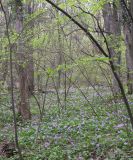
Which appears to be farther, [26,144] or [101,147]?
[26,144]

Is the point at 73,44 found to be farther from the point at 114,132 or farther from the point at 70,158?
the point at 70,158

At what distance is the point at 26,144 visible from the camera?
25.5ft

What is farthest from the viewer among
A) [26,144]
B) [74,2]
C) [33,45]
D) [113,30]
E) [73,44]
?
[73,44]

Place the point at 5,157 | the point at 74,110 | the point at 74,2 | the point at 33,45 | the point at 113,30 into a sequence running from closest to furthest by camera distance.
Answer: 1. the point at 74,2
2. the point at 5,157
3. the point at 33,45
4. the point at 74,110
5. the point at 113,30

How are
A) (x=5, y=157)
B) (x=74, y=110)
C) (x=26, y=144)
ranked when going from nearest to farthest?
(x=5, y=157)
(x=26, y=144)
(x=74, y=110)

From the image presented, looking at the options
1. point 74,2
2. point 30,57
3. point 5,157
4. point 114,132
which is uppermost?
point 74,2

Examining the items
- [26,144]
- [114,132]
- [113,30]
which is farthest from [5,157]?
[113,30]

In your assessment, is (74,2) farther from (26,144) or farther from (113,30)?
(113,30)

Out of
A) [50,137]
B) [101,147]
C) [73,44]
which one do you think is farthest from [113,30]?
[101,147]

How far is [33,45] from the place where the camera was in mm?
11602

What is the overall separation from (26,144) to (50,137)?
2.19 ft

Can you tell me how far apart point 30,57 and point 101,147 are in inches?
244

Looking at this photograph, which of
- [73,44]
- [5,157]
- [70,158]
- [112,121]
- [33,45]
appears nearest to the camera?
[70,158]

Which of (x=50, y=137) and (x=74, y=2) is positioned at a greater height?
(x=74, y=2)
